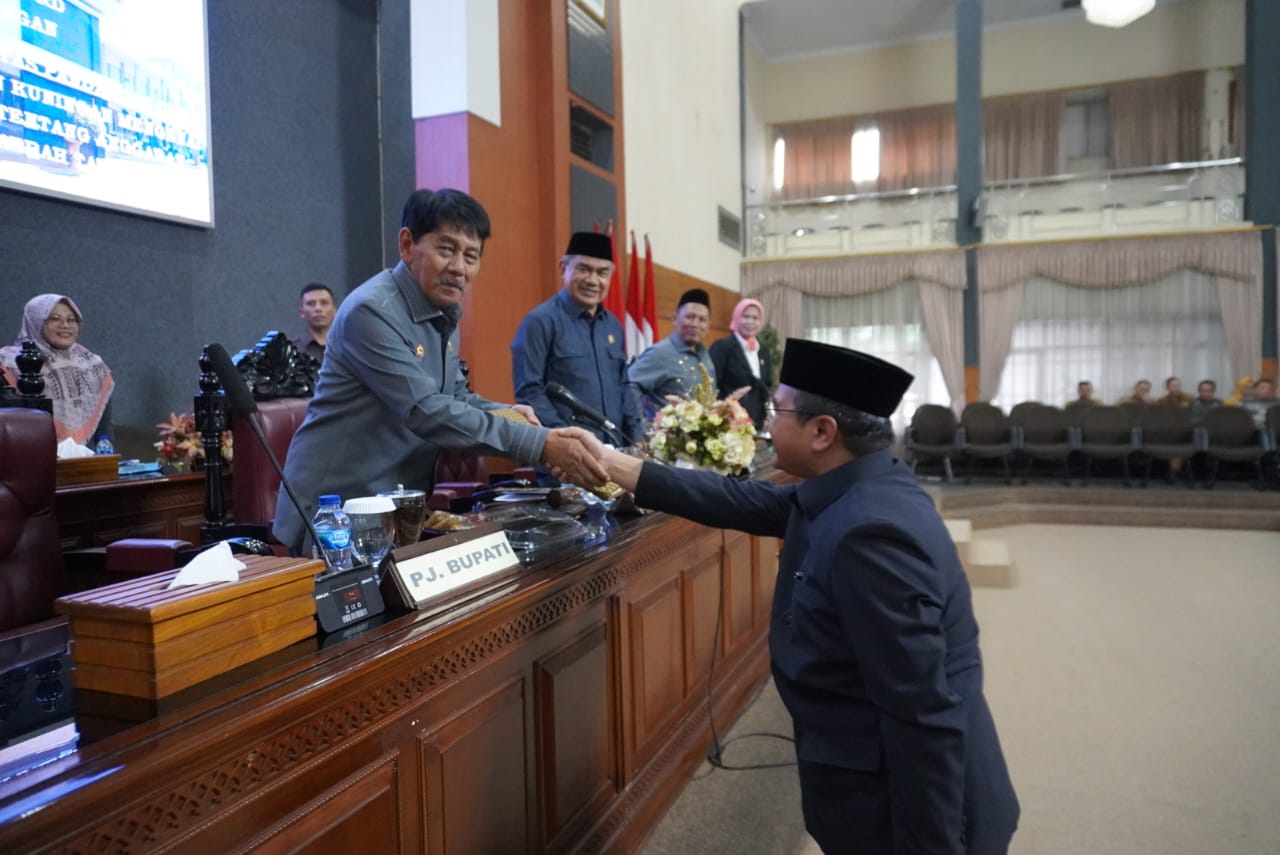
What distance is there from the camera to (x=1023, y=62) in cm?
1155

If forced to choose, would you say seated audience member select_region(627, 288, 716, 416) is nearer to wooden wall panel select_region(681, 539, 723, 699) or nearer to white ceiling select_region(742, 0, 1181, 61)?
wooden wall panel select_region(681, 539, 723, 699)

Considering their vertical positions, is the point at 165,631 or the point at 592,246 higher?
the point at 592,246

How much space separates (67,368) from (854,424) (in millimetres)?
3602

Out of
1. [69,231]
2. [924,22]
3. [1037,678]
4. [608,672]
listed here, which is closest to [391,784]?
[608,672]

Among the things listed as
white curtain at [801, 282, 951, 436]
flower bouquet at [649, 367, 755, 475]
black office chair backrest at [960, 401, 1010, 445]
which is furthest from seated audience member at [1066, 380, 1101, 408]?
flower bouquet at [649, 367, 755, 475]

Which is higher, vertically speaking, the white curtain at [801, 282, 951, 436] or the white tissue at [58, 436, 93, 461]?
Answer: the white curtain at [801, 282, 951, 436]

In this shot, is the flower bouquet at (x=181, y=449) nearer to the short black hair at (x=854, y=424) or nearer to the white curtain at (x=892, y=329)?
the short black hair at (x=854, y=424)

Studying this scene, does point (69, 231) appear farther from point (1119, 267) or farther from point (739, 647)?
point (1119, 267)

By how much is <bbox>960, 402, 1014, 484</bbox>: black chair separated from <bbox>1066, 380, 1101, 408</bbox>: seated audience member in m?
0.89

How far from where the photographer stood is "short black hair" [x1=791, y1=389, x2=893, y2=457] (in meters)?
1.30

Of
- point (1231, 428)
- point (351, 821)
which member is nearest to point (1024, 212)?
point (1231, 428)

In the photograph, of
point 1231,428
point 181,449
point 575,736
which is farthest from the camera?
point 1231,428

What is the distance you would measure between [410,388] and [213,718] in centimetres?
90

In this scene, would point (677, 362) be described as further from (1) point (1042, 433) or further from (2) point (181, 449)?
(1) point (1042, 433)
